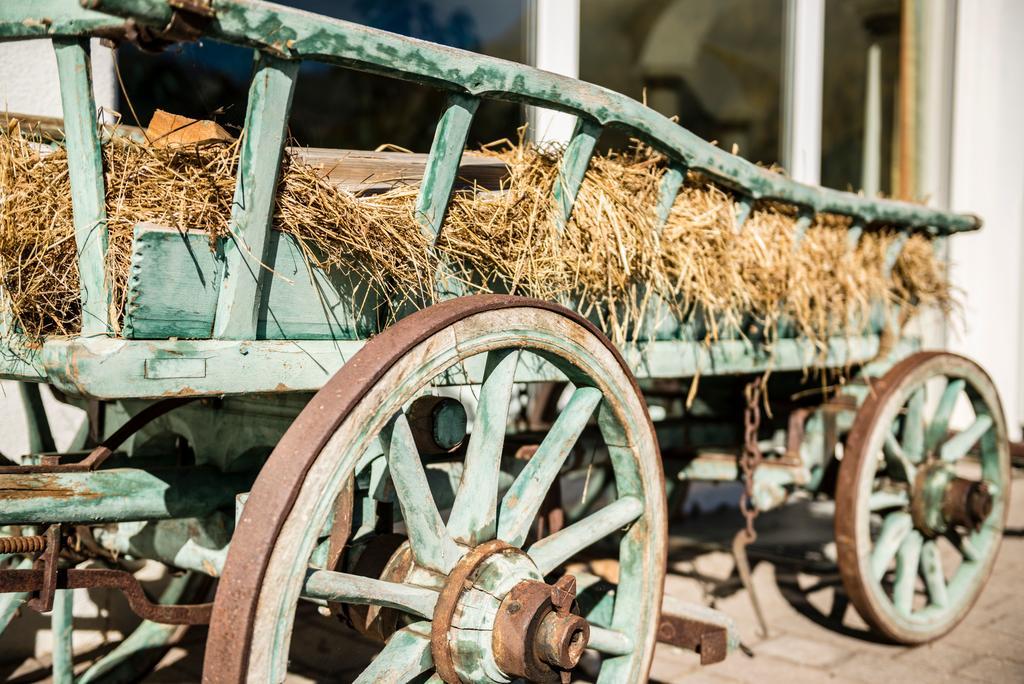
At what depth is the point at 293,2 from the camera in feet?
12.7

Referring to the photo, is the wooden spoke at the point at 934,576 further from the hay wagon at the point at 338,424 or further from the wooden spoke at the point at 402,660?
the wooden spoke at the point at 402,660

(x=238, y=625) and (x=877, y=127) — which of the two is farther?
(x=877, y=127)

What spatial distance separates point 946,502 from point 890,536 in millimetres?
225

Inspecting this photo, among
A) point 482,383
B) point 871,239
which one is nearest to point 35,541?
point 482,383

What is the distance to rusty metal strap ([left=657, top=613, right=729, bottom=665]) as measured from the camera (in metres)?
2.12

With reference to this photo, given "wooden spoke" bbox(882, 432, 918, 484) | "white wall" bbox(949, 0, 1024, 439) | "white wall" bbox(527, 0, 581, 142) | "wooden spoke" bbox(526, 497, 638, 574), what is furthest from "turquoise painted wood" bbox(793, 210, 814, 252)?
"white wall" bbox(949, 0, 1024, 439)

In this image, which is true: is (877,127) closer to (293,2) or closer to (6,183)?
(293,2)

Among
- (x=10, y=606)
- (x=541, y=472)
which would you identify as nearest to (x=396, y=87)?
(x=10, y=606)

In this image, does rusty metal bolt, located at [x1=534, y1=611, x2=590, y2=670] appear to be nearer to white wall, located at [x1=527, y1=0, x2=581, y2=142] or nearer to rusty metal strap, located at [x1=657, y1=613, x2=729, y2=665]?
rusty metal strap, located at [x1=657, y1=613, x2=729, y2=665]

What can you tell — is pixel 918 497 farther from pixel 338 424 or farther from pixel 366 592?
pixel 338 424

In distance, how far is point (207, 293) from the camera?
4.66ft

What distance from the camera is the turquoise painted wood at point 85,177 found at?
131 cm

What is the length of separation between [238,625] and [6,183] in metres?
0.81

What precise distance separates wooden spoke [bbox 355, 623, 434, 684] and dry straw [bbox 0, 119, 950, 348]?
0.54 m
